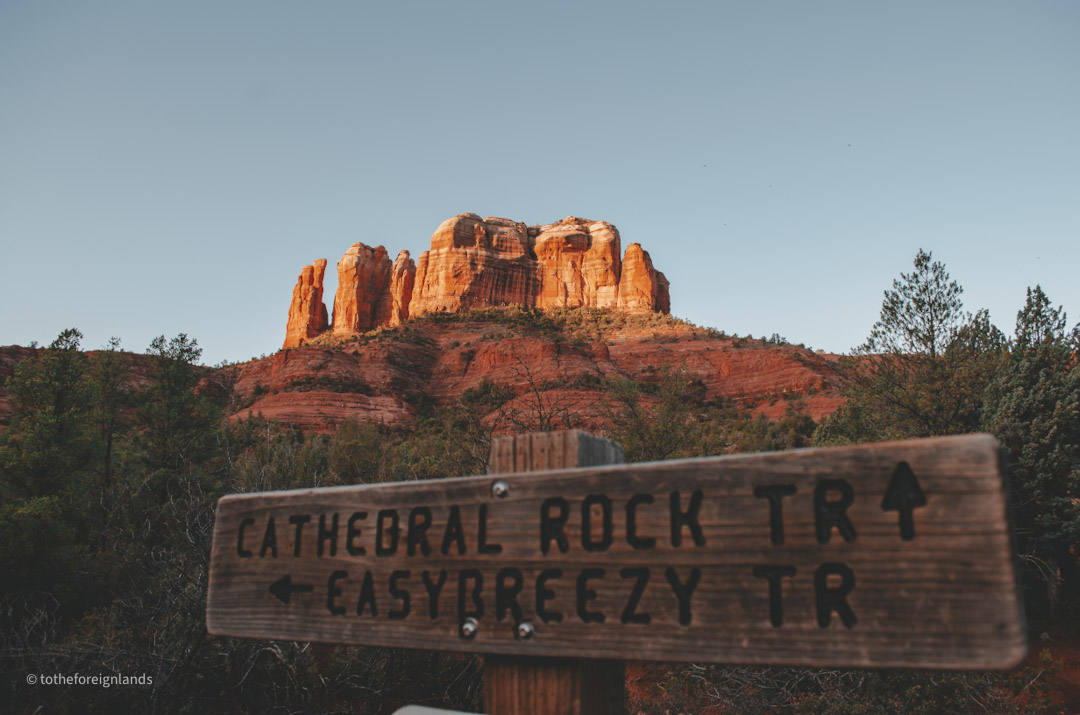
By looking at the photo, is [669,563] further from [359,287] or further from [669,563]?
[359,287]

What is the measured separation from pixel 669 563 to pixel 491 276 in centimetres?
7233

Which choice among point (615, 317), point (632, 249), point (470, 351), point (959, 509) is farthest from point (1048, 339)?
point (632, 249)

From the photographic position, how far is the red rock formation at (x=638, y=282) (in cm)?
6994

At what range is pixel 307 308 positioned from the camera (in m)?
81.8

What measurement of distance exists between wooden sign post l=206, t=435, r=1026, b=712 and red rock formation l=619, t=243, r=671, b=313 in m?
68.3

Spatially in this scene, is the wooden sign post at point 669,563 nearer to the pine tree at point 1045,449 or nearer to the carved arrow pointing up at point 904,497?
the carved arrow pointing up at point 904,497

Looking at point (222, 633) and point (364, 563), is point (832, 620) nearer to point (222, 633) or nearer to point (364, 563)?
point (364, 563)

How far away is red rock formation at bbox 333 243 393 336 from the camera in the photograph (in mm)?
78375

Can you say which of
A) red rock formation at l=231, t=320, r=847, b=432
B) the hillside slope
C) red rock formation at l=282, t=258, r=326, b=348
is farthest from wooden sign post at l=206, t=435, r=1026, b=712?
red rock formation at l=282, t=258, r=326, b=348

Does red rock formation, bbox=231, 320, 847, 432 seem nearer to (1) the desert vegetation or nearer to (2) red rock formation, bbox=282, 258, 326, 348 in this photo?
(1) the desert vegetation

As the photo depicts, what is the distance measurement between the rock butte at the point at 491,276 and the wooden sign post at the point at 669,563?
223ft

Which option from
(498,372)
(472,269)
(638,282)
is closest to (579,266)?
(638,282)

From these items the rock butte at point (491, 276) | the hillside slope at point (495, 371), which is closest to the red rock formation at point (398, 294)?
the rock butte at point (491, 276)

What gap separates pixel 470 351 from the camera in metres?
50.3
